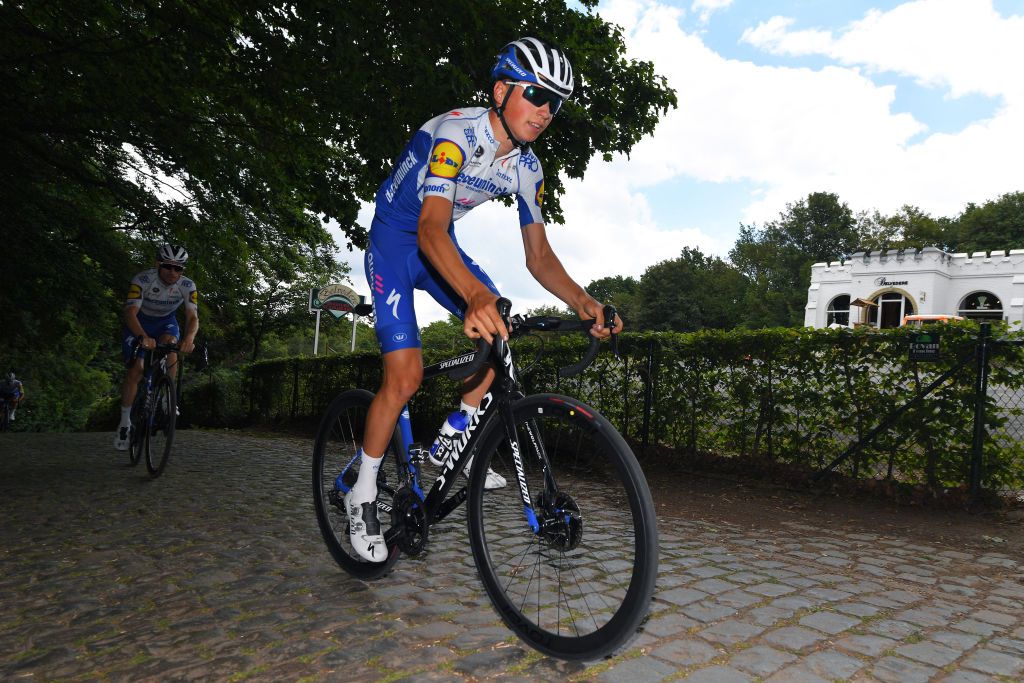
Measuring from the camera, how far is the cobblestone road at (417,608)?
2.68m

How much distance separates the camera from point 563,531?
259 centimetres

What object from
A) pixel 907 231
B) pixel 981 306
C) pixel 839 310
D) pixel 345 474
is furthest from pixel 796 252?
pixel 345 474

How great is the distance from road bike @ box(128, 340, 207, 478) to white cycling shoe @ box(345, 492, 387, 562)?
4203 mm

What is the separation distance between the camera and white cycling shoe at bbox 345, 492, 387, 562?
3258 millimetres

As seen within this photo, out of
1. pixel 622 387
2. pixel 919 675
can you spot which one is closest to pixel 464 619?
pixel 919 675

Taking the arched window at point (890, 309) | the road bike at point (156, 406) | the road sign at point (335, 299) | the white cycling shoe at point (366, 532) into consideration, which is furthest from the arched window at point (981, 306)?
the white cycling shoe at point (366, 532)

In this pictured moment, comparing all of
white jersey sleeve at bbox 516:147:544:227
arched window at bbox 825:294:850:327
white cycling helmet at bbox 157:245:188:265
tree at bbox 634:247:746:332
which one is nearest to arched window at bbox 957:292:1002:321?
arched window at bbox 825:294:850:327

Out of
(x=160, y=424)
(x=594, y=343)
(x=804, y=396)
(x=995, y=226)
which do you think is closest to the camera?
(x=594, y=343)

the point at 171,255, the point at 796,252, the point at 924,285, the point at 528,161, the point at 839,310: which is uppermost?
the point at 796,252

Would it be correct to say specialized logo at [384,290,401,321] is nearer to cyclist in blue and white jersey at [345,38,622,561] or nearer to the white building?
cyclist in blue and white jersey at [345,38,622,561]

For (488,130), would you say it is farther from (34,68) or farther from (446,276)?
(34,68)

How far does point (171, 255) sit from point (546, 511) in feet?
19.9

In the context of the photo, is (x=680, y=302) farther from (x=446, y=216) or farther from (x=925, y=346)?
(x=446, y=216)

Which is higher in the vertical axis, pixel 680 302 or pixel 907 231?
pixel 907 231
